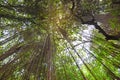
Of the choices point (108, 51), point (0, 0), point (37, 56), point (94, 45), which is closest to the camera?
point (37, 56)

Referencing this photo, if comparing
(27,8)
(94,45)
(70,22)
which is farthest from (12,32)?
(94,45)

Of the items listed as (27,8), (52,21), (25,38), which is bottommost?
(25,38)

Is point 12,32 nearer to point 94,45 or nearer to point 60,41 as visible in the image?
point 60,41

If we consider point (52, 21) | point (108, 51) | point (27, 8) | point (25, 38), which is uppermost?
point (27, 8)

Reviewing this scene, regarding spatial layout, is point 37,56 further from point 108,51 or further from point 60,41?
point 108,51

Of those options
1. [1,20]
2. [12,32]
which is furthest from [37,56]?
[1,20]

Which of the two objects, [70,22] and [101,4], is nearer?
[101,4]

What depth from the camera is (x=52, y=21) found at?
6.84 metres

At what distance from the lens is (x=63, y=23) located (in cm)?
697

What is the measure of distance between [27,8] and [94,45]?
2740mm

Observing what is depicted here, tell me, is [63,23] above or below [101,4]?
below

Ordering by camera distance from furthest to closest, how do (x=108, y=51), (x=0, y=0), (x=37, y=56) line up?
(x=108, y=51), (x=0, y=0), (x=37, y=56)

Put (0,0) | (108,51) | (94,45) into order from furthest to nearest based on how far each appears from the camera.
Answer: (94,45), (108,51), (0,0)

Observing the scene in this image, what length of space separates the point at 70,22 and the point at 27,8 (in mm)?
1545
